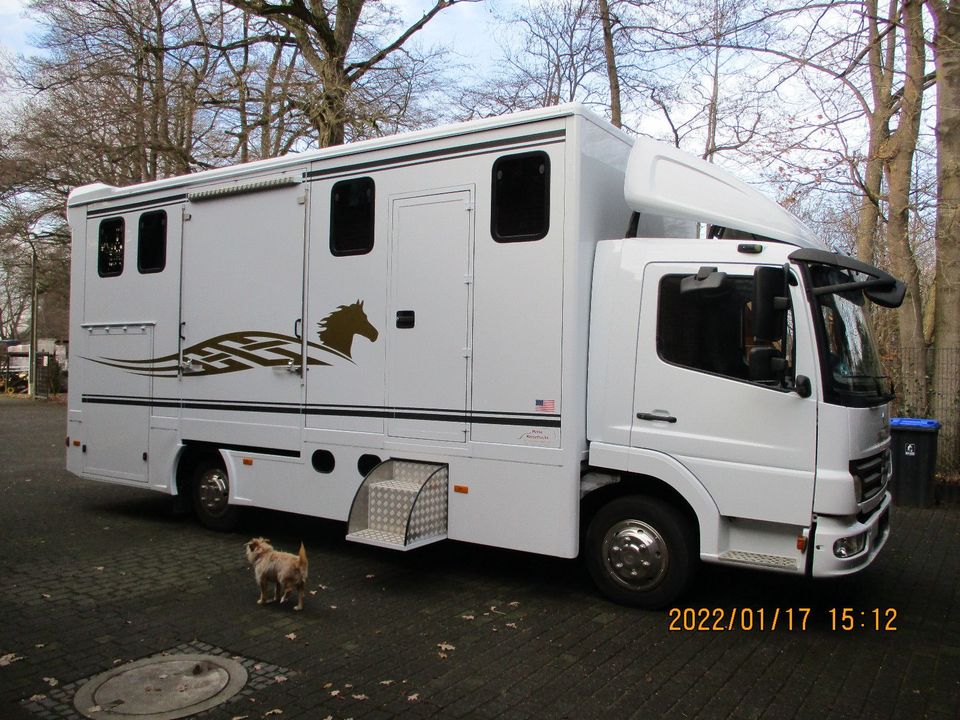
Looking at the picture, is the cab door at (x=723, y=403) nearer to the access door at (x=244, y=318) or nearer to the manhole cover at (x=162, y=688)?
the manhole cover at (x=162, y=688)

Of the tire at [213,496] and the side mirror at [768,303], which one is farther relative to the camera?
the tire at [213,496]

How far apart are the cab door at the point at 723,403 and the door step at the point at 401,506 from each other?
1613 millimetres

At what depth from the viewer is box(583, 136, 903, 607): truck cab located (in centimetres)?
500

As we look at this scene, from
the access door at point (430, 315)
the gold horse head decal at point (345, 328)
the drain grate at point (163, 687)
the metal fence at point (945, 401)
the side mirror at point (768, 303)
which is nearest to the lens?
the drain grate at point (163, 687)

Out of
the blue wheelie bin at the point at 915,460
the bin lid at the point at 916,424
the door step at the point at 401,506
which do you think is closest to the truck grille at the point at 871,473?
the door step at the point at 401,506

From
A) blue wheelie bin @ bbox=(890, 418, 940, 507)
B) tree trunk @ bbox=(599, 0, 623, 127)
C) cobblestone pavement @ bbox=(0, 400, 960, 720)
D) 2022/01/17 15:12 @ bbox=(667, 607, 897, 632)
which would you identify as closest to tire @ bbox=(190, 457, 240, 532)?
cobblestone pavement @ bbox=(0, 400, 960, 720)

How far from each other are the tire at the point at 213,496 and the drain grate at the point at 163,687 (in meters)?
3.07

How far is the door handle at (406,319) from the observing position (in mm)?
6309

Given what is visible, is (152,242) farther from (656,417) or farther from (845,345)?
(845,345)

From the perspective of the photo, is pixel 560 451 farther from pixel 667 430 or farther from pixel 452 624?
pixel 452 624

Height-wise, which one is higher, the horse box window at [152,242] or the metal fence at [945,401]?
the horse box window at [152,242]

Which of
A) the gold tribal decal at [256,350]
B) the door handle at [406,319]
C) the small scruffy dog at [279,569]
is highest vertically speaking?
the door handle at [406,319]

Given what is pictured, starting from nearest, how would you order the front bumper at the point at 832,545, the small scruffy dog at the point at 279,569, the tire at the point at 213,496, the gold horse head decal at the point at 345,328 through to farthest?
the front bumper at the point at 832,545
the small scruffy dog at the point at 279,569
the gold horse head decal at the point at 345,328
the tire at the point at 213,496

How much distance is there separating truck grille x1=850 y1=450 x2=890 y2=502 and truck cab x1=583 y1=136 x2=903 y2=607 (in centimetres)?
1
